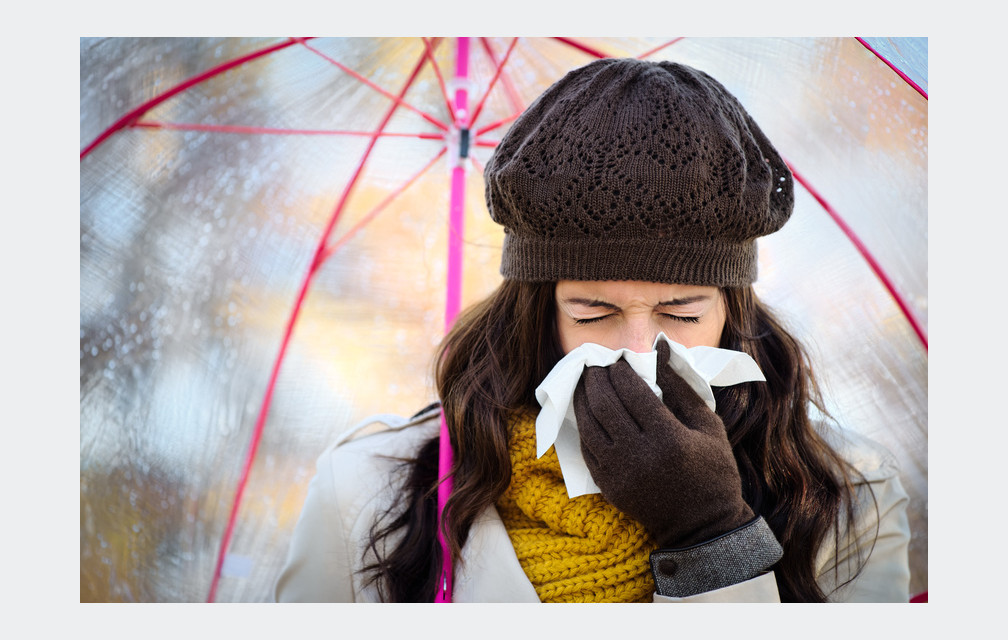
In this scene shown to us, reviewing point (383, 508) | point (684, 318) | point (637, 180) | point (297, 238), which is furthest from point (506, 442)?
point (297, 238)

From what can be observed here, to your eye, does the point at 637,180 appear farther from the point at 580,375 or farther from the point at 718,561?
the point at 718,561

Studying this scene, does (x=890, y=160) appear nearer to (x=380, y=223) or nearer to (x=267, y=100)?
(x=380, y=223)

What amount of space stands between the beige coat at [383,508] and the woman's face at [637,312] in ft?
1.68

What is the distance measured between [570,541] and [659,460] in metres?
0.31

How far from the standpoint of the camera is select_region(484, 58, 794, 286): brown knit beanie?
58.6 inches

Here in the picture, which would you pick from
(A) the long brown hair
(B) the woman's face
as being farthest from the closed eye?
(A) the long brown hair

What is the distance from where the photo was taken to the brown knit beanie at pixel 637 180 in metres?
1.49

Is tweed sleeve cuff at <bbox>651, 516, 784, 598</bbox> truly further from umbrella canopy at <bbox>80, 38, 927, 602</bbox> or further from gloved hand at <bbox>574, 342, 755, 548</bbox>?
umbrella canopy at <bbox>80, 38, 927, 602</bbox>

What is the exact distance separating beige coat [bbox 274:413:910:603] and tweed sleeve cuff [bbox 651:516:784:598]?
11.9 inches

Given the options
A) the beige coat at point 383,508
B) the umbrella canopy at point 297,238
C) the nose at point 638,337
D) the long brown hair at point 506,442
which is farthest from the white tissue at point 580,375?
the umbrella canopy at point 297,238

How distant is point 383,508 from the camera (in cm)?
188

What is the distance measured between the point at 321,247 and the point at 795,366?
4.20ft

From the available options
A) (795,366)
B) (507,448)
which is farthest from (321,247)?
(795,366)

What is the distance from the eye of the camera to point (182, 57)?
1930mm
